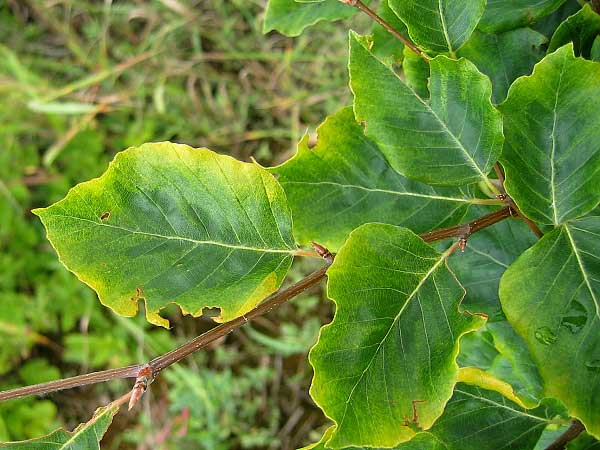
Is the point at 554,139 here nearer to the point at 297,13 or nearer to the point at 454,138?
the point at 454,138

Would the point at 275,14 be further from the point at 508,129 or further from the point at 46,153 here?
the point at 46,153

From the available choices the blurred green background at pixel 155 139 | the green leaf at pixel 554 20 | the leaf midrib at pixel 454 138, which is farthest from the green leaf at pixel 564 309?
the blurred green background at pixel 155 139

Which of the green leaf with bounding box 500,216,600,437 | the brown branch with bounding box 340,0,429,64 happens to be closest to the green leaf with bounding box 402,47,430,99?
the brown branch with bounding box 340,0,429,64

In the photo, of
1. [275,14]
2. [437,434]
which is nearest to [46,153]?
[275,14]

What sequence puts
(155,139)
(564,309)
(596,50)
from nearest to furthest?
(564,309)
(596,50)
(155,139)

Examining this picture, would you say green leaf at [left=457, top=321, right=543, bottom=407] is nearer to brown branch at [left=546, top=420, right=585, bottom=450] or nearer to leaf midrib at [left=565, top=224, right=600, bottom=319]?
brown branch at [left=546, top=420, right=585, bottom=450]

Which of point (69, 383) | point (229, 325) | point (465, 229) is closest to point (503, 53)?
point (465, 229)

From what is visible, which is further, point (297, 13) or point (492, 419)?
point (297, 13)

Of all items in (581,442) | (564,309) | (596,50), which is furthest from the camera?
(581,442)
